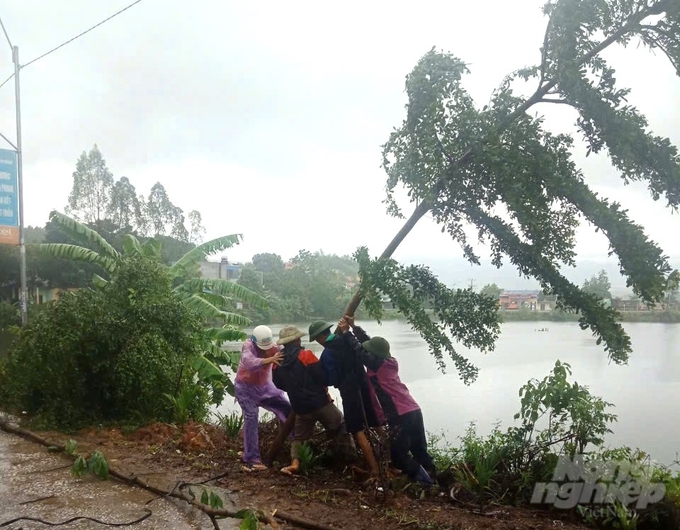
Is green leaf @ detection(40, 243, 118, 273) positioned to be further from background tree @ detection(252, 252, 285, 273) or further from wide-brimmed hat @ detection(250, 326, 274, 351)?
background tree @ detection(252, 252, 285, 273)

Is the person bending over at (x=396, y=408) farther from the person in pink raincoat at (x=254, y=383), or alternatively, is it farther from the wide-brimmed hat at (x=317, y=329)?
the person in pink raincoat at (x=254, y=383)

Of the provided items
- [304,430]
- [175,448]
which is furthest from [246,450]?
[175,448]

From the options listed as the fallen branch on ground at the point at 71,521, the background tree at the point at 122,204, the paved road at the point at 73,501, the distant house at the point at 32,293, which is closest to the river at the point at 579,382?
the paved road at the point at 73,501

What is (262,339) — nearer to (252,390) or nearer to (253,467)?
(252,390)

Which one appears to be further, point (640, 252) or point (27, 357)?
point (27, 357)

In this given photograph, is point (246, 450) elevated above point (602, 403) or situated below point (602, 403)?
below

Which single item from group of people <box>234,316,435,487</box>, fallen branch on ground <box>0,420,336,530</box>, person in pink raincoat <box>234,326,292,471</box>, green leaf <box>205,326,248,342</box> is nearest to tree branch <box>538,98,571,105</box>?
group of people <box>234,316,435,487</box>

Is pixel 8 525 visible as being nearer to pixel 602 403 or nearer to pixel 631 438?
pixel 602 403

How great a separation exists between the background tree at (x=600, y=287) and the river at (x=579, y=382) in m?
1.16

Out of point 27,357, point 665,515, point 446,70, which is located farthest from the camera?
point 27,357

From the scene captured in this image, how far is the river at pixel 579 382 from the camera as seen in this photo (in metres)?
7.93

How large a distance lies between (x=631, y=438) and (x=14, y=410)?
828 cm

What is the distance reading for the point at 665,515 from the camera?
4508 mm

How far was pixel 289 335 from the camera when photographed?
5.61 m
